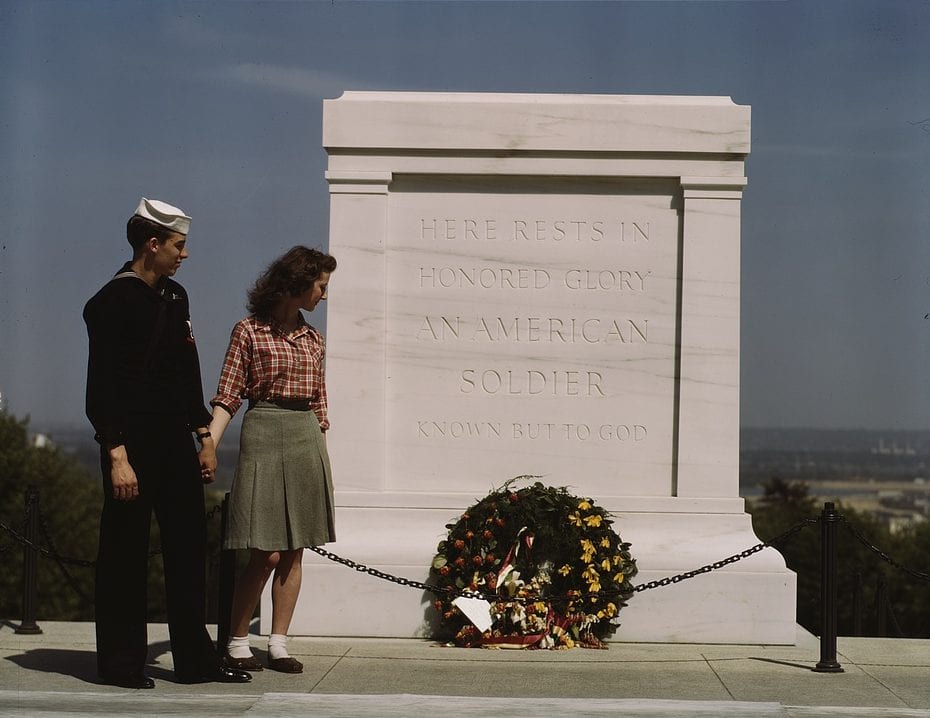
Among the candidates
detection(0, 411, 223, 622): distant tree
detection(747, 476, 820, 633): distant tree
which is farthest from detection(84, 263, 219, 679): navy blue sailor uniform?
detection(0, 411, 223, 622): distant tree

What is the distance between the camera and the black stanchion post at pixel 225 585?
6.64 m

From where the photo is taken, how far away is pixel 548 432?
820 centimetres

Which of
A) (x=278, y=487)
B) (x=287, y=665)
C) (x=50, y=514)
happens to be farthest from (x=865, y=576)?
(x=278, y=487)

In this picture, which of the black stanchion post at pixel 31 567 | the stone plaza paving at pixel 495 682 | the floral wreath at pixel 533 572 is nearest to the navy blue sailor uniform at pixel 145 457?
the stone plaza paving at pixel 495 682

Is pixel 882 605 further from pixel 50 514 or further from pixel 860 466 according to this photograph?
pixel 860 466

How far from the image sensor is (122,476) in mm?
5844

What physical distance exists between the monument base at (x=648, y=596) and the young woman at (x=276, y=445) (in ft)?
3.99

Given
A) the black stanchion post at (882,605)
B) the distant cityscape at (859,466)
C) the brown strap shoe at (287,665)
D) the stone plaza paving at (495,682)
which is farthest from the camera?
the distant cityscape at (859,466)

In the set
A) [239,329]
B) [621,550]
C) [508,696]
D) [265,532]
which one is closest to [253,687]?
[265,532]

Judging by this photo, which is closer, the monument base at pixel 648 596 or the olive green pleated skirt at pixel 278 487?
the olive green pleated skirt at pixel 278 487

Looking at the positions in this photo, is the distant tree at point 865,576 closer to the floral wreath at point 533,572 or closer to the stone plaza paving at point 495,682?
the floral wreath at point 533,572

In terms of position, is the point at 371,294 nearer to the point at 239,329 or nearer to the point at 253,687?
the point at 239,329

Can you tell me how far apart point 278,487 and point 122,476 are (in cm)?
85

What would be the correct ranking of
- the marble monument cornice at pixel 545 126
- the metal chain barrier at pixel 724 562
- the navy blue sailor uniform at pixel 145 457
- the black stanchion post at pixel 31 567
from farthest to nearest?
1. the marble monument cornice at pixel 545 126
2. the black stanchion post at pixel 31 567
3. the metal chain barrier at pixel 724 562
4. the navy blue sailor uniform at pixel 145 457
